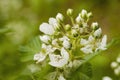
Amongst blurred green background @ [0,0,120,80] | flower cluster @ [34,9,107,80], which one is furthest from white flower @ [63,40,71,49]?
blurred green background @ [0,0,120,80]

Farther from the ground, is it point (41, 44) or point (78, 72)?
point (41, 44)

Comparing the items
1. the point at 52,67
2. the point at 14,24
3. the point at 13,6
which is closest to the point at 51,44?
the point at 52,67

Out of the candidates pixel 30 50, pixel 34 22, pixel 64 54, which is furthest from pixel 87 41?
pixel 34 22

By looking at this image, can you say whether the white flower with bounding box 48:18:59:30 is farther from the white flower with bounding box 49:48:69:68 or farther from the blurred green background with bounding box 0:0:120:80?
the blurred green background with bounding box 0:0:120:80

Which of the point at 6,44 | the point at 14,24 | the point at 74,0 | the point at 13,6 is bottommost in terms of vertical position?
the point at 6,44

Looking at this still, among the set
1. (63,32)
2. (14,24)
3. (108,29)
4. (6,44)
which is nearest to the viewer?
(63,32)

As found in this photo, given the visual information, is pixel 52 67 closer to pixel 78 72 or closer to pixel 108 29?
pixel 78 72

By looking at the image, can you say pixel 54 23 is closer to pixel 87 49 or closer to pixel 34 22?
pixel 87 49
